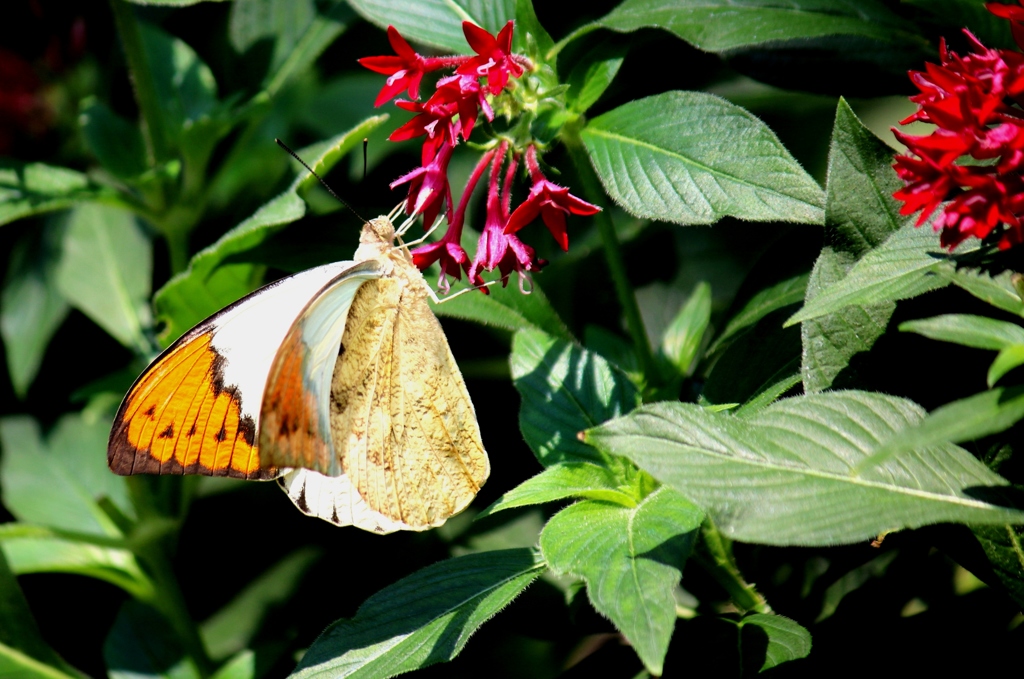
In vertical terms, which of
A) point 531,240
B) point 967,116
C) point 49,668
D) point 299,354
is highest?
point 967,116

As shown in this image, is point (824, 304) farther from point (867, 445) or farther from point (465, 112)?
point (465, 112)

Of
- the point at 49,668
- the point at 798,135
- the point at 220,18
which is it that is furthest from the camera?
the point at 220,18

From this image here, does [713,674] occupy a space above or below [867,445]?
below

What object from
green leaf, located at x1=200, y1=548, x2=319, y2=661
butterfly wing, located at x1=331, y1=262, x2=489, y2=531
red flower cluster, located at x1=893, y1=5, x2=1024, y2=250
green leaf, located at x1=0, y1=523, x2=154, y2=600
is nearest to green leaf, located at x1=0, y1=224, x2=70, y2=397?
green leaf, located at x1=0, y1=523, x2=154, y2=600

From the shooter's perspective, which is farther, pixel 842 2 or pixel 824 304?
pixel 842 2

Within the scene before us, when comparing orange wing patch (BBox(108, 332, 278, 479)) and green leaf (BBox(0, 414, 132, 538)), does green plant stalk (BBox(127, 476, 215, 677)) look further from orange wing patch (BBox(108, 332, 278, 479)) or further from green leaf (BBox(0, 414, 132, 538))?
orange wing patch (BBox(108, 332, 278, 479))

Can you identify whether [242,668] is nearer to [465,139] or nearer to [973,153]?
[465,139]

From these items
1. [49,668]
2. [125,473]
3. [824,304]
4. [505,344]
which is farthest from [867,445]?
[49,668]

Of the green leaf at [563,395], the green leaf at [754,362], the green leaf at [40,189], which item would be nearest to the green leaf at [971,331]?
the green leaf at [754,362]
